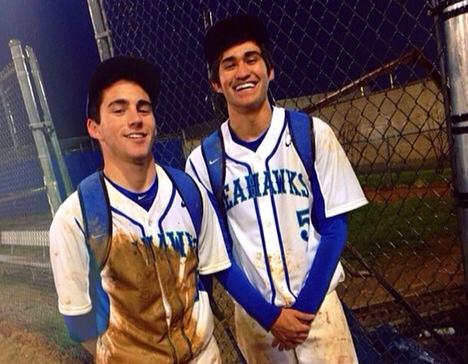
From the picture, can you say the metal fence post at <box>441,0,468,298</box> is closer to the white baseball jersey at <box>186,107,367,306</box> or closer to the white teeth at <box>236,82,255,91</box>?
the white baseball jersey at <box>186,107,367,306</box>

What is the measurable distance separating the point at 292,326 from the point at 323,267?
29cm

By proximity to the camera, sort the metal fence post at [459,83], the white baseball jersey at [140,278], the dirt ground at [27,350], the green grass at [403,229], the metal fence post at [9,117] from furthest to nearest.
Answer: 1. the green grass at [403,229]
2. the metal fence post at [9,117]
3. the dirt ground at [27,350]
4. the white baseball jersey at [140,278]
5. the metal fence post at [459,83]

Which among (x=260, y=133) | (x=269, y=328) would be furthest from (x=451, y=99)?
(x=269, y=328)

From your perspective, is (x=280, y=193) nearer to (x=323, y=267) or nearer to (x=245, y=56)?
(x=323, y=267)

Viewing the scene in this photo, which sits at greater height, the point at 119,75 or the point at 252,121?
the point at 119,75

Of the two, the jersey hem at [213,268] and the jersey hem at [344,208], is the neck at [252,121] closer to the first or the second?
the jersey hem at [344,208]

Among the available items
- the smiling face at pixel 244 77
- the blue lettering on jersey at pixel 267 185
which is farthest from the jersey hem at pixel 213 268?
the smiling face at pixel 244 77

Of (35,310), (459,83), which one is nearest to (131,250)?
(459,83)

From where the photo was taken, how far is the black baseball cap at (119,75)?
2.11m

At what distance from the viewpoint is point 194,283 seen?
2.15m

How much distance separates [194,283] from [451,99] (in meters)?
1.23

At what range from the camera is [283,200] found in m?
2.31

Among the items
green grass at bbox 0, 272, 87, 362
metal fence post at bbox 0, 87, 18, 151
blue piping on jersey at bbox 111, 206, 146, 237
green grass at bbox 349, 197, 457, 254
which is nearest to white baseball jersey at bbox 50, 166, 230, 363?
blue piping on jersey at bbox 111, 206, 146, 237

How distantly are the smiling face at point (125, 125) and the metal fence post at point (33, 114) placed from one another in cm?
211
